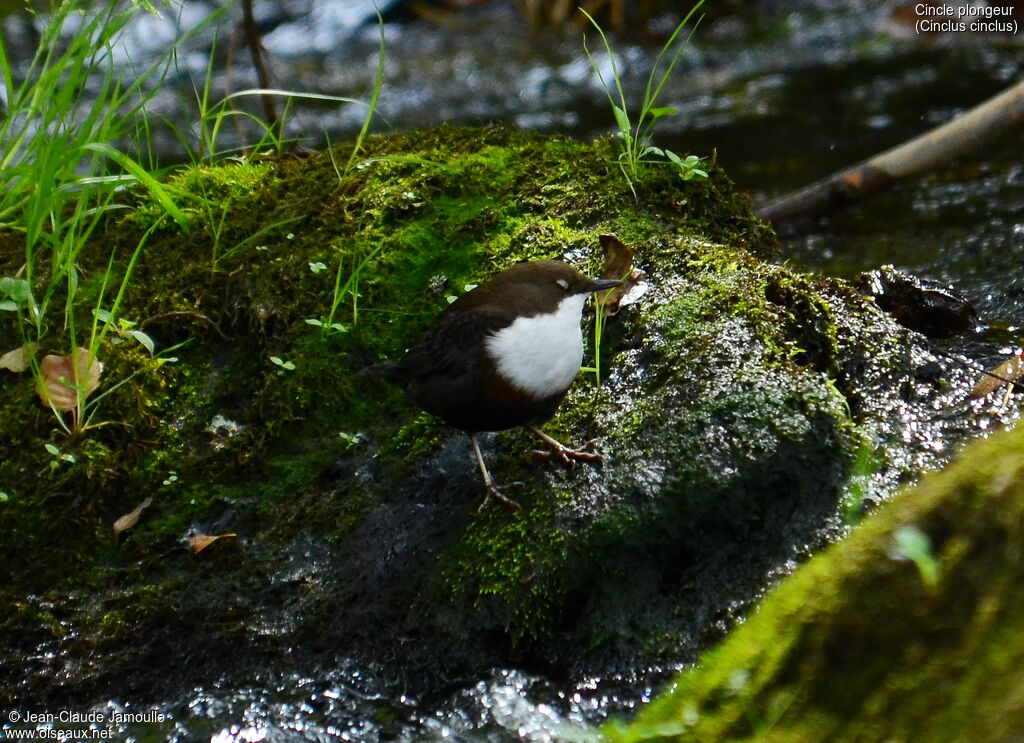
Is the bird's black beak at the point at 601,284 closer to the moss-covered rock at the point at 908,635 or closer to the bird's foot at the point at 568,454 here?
the bird's foot at the point at 568,454

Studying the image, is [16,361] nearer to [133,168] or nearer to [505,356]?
[133,168]

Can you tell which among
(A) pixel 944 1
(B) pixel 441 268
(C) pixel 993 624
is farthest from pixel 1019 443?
(A) pixel 944 1

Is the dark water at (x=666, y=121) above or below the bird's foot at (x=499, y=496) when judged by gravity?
below

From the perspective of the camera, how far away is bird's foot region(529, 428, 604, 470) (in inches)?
123

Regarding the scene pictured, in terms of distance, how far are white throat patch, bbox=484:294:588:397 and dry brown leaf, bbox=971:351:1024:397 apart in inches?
54.8

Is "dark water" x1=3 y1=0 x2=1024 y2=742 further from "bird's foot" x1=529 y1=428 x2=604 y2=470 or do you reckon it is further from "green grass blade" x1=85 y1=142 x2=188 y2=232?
"bird's foot" x1=529 y1=428 x2=604 y2=470

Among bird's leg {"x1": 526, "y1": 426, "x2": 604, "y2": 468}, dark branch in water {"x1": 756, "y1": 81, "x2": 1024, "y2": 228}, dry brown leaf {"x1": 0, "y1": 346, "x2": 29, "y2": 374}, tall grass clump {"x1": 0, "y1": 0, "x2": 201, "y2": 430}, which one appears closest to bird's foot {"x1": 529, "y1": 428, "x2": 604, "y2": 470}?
bird's leg {"x1": 526, "y1": 426, "x2": 604, "y2": 468}

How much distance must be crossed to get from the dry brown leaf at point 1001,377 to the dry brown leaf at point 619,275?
1158mm

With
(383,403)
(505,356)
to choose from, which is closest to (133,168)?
(383,403)

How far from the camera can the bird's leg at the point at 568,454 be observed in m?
3.13

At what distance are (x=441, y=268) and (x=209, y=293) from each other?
2.85ft

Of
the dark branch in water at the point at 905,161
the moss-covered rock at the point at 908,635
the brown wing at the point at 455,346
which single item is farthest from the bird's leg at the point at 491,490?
the dark branch in water at the point at 905,161

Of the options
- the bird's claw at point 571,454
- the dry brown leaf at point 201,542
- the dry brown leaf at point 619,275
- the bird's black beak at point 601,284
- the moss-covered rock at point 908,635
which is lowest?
the dry brown leaf at point 201,542

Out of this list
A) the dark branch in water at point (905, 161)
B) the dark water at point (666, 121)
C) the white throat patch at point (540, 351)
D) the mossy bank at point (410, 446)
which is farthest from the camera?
the dark branch in water at point (905, 161)
